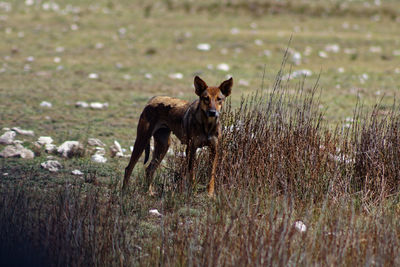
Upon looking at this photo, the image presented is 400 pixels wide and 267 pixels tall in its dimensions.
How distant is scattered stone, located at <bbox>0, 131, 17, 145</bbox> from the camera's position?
873cm

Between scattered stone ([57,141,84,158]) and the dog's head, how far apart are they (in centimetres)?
260

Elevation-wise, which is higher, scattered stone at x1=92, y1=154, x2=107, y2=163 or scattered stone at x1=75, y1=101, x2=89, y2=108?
scattered stone at x1=92, y1=154, x2=107, y2=163

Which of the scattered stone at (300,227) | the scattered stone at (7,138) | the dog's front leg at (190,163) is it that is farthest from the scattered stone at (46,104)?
the scattered stone at (300,227)

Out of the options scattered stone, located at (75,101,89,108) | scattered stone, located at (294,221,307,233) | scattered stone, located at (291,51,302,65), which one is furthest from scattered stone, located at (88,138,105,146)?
scattered stone, located at (291,51,302,65)

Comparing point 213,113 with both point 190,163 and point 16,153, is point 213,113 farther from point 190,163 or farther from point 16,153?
point 16,153

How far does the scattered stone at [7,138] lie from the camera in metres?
8.73

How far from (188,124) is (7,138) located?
3504 mm

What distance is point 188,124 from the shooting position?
6477 millimetres

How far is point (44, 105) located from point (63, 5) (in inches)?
609

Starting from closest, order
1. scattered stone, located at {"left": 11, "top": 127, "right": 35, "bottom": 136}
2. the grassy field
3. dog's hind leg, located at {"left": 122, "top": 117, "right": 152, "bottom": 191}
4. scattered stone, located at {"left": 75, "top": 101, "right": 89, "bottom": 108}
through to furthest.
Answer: the grassy field → dog's hind leg, located at {"left": 122, "top": 117, "right": 152, "bottom": 191} → scattered stone, located at {"left": 11, "top": 127, "right": 35, "bottom": 136} → scattered stone, located at {"left": 75, "top": 101, "right": 89, "bottom": 108}

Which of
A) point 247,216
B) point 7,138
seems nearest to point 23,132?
point 7,138

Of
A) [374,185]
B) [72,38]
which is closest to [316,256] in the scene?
[374,185]

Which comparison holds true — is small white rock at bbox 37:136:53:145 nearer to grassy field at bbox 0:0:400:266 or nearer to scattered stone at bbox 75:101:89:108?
grassy field at bbox 0:0:400:266

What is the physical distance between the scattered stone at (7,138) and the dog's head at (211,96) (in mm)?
3674
